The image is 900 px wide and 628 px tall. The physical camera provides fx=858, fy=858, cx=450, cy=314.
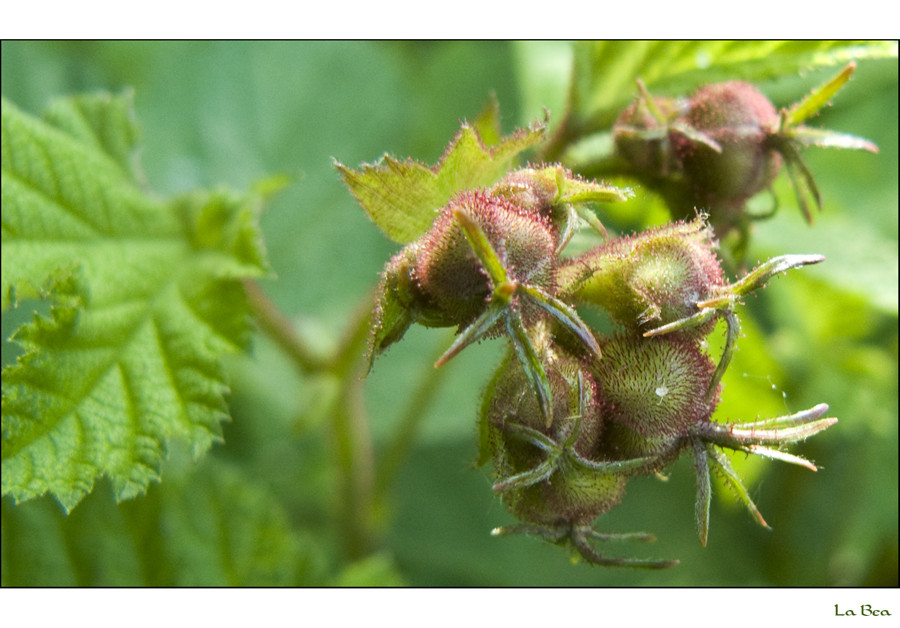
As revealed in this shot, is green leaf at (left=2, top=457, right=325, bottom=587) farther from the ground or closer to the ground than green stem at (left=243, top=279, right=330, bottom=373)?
closer to the ground

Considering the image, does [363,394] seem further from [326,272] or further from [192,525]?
[192,525]

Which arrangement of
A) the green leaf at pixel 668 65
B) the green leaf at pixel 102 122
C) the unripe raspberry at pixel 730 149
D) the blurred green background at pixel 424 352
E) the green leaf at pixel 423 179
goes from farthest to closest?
the blurred green background at pixel 424 352 → the green leaf at pixel 102 122 → the green leaf at pixel 668 65 → the unripe raspberry at pixel 730 149 → the green leaf at pixel 423 179

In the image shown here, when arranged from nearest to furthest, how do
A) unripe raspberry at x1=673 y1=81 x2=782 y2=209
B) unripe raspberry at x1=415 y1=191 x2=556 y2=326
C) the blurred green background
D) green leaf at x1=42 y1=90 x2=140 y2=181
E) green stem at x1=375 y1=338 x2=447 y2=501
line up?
unripe raspberry at x1=415 y1=191 x2=556 y2=326 → unripe raspberry at x1=673 y1=81 x2=782 y2=209 → green leaf at x1=42 y1=90 x2=140 y2=181 → the blurred green background → green stem at x1=375 y1=338 x2=447 y2=501

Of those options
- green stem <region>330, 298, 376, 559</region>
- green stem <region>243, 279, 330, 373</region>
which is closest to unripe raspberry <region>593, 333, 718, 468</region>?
green stem <region>330, 298, 376, 559</region>

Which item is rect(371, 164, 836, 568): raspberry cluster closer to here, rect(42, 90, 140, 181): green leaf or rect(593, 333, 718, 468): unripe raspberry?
rect(593, 333, 718, 468): unripe raspberry

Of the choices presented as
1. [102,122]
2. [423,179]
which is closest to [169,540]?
[102,122]

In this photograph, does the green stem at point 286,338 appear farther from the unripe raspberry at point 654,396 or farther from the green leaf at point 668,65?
the unripe raspberry at point 654,396

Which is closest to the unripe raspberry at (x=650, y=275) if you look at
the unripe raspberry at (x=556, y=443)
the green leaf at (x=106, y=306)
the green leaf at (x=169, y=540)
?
the unripe raspberry at (x=556, y=443)
